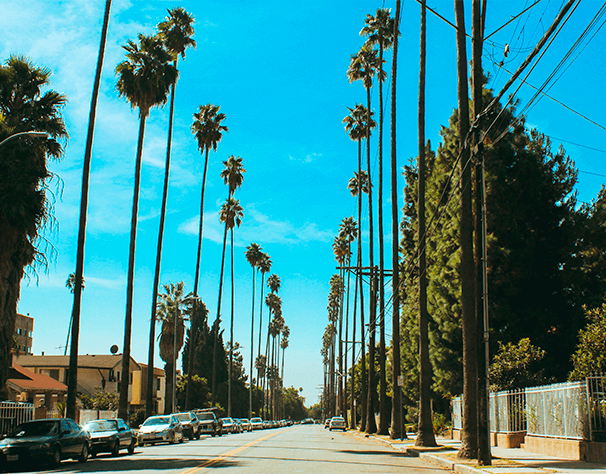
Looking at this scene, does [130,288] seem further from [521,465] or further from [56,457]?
[521,465]

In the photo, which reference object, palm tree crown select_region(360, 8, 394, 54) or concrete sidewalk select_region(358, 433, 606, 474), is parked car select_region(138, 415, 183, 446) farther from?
palm tree crown select_region(360, 8, 394, 54)

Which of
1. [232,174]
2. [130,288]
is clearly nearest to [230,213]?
[232,174]

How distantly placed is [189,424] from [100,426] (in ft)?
45.1

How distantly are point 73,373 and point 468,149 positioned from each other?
18.1 metres

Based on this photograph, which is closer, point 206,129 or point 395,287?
point 395,287

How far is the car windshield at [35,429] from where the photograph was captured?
60.7ft

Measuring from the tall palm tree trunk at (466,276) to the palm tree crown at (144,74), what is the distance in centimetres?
2024

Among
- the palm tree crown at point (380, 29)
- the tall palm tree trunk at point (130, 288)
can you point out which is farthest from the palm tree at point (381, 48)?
the tall palm tree trunk at point (130, 288)

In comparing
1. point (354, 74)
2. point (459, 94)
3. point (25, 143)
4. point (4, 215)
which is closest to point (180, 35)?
point (354, 74)

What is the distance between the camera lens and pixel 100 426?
2417 centimetres

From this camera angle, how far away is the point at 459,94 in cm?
1820

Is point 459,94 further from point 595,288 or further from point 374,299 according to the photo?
point 374,299

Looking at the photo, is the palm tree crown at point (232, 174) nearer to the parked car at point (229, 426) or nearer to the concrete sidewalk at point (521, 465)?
the parked car at point (229, 426)

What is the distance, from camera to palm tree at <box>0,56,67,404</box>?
2361 centimetres
